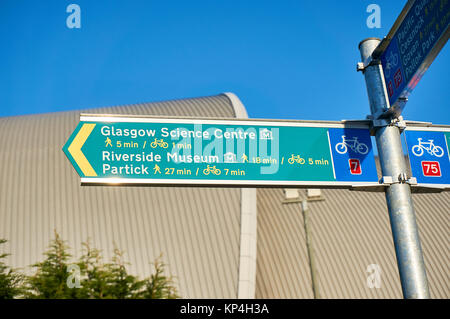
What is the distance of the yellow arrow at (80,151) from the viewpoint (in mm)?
3875

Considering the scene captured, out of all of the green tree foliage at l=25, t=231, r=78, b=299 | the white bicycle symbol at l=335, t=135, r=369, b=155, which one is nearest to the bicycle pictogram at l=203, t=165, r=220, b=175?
the white bicycle symbol at l=335, t=135, r=369, b=155

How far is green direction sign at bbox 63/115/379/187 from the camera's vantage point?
3.93 meters

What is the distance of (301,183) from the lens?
4.00m

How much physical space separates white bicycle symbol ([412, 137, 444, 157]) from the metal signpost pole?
30 cm

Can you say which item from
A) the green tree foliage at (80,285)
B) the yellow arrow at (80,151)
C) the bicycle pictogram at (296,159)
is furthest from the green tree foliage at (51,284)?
the bicycle pictogram at (296,159)

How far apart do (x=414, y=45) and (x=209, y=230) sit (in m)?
18.5

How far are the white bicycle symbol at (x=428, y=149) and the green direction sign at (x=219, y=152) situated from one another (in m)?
0.41

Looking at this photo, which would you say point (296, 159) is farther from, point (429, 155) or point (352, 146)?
point (429, 155)

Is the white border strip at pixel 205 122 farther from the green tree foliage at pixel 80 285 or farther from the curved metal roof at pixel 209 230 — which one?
the curved metal roof at pixel 209 230
